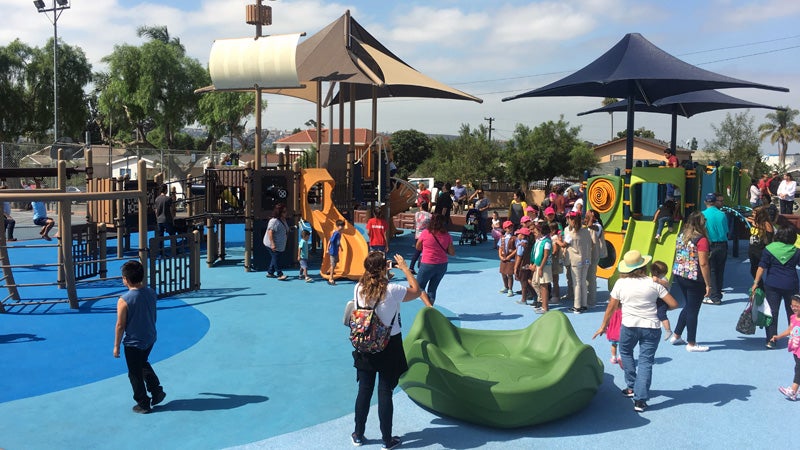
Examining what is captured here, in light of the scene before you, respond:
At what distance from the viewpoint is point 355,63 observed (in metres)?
17.0

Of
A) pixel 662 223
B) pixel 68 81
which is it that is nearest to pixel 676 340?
pixel 662 223

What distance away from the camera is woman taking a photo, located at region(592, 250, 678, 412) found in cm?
626

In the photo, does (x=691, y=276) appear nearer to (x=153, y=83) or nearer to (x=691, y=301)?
(x=691, y=301)

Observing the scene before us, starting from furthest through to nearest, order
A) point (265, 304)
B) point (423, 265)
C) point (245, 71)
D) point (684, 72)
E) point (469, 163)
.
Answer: point (469, 163)
point (245, 71)
point (684, 72)
point (265, 304)
point (423, 265)

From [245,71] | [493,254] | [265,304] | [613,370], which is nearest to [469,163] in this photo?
[493,254]

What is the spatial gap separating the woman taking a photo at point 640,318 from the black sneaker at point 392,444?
6.89ft

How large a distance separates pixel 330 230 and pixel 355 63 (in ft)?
15.7

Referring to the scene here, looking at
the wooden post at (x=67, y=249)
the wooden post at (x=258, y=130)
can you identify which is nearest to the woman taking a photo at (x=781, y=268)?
the wooden post at (x=67, y=249)

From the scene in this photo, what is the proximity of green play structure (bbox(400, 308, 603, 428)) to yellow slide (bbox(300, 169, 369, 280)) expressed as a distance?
631 centimetres

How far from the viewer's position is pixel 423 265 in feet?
31.8

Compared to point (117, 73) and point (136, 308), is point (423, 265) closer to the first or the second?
point (136, 308)

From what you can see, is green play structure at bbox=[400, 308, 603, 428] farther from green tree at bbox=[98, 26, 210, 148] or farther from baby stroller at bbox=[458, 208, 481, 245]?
green tree at bbox=[98, 26, 210, 148]

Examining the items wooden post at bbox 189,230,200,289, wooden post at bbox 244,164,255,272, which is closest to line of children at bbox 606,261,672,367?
wooden post at bbox 189,230,200,289

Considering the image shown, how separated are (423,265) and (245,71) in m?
8.75
